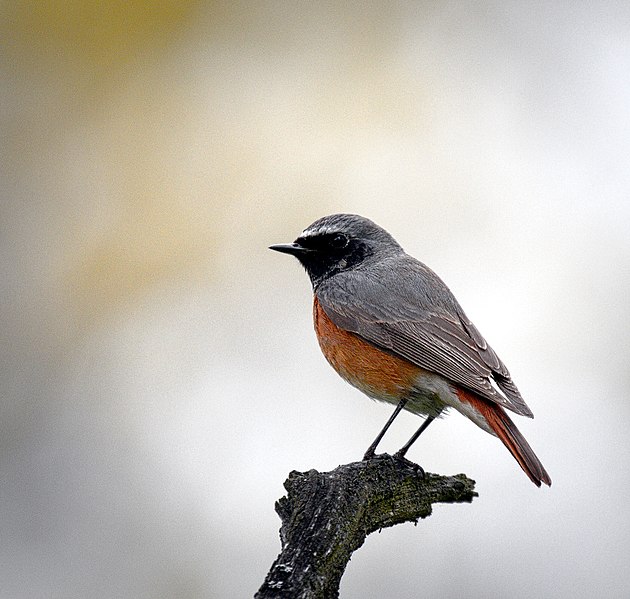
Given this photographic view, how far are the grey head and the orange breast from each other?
39cm

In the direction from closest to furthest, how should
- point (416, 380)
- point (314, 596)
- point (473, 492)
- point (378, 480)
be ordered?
point (314, 596), point (378, 480), point (473, 492), point (416, 380)

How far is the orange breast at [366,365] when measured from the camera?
Result: 17.0ft

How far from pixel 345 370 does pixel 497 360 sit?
2.89ft

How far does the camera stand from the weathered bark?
10.5 ft

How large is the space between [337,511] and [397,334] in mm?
1769

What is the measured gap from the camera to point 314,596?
310 centimetres

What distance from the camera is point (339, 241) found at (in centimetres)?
585

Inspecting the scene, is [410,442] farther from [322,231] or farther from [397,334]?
[322,231]

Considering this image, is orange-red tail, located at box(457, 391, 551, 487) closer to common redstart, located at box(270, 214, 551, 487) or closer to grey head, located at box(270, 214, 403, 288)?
common redstart, located at box(270, 214, 551, 487)

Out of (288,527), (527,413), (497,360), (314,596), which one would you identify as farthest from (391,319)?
(314,596)

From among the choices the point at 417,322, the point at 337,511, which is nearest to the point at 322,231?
the point at 417,322

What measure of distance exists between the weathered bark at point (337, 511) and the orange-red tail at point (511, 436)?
0.29 meters

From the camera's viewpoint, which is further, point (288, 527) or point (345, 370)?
point (345, 370)

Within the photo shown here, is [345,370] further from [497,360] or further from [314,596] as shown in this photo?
[314,596]
